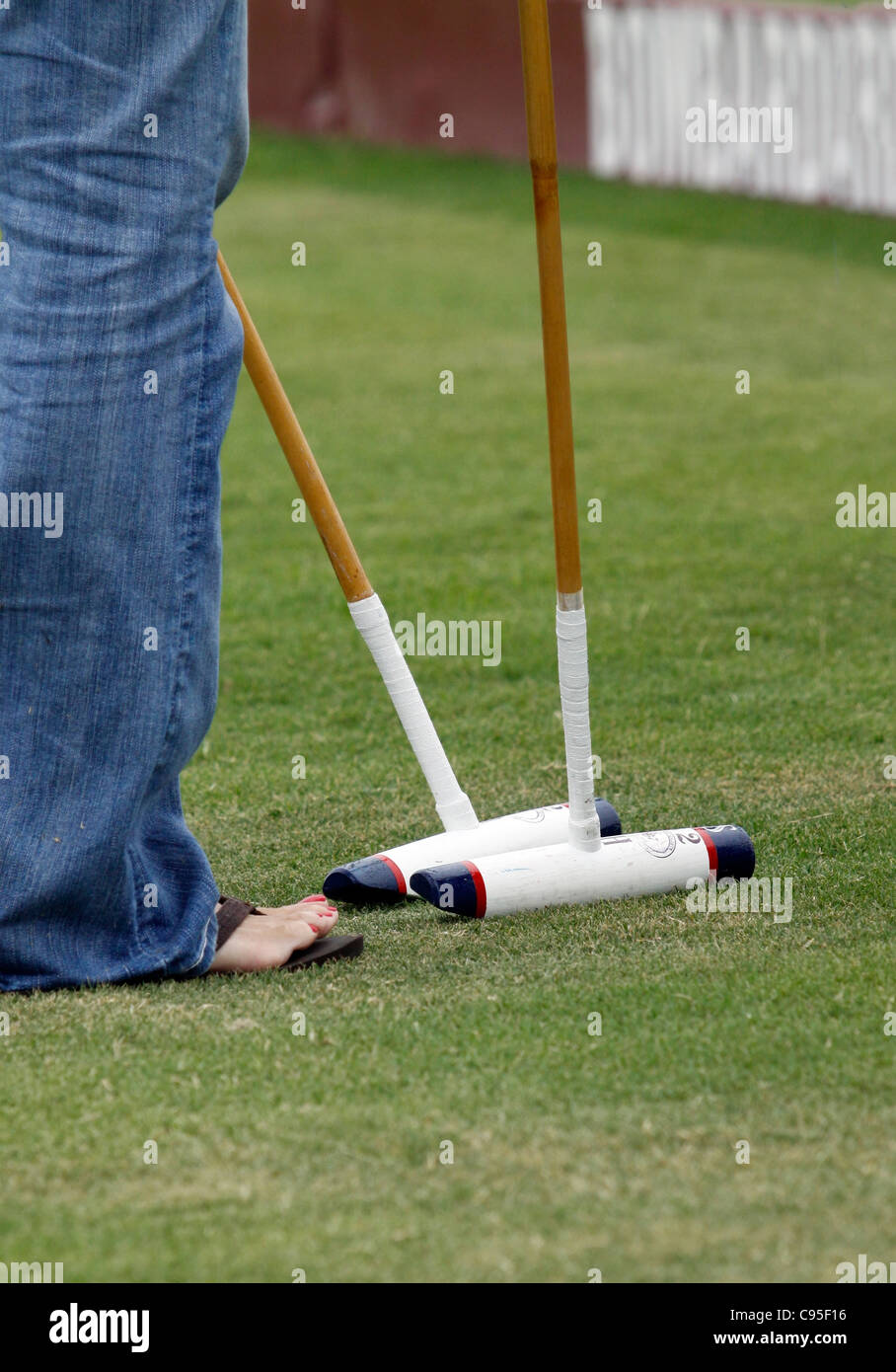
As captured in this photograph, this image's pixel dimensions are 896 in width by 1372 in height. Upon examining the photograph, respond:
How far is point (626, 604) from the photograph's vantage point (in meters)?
4.87

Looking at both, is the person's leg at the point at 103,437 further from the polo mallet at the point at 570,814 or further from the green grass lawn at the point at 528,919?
the polo mallet at the point at 570,814

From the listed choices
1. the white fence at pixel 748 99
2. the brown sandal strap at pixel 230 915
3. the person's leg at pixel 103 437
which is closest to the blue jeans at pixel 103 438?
the person's leg at pixel 103 437

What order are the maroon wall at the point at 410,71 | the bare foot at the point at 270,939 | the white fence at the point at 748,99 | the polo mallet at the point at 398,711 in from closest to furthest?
the bare foot at the point at 270,939 < the polo mallet at the point at 398,711 < the white fence at the point at 748,99 < the maroon wall at the point at 410,71

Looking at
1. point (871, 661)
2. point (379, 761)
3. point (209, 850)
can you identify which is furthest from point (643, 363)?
point (209, 850)

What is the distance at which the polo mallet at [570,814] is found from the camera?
272cm

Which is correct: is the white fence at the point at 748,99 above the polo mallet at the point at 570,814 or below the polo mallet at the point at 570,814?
above

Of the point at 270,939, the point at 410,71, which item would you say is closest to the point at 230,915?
the point at 270,939

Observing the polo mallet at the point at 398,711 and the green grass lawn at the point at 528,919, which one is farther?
the polo mallet at the point at 398,711

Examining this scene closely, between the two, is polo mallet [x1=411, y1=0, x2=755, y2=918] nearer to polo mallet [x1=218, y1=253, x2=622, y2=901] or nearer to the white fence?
polo mallet [x1=218, y1=253, x2=622, y2=901]

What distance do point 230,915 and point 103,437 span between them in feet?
2.33

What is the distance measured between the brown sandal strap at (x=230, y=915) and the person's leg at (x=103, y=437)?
0.11 metres

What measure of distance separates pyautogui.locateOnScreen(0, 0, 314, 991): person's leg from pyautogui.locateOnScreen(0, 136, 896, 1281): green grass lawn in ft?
0.71
